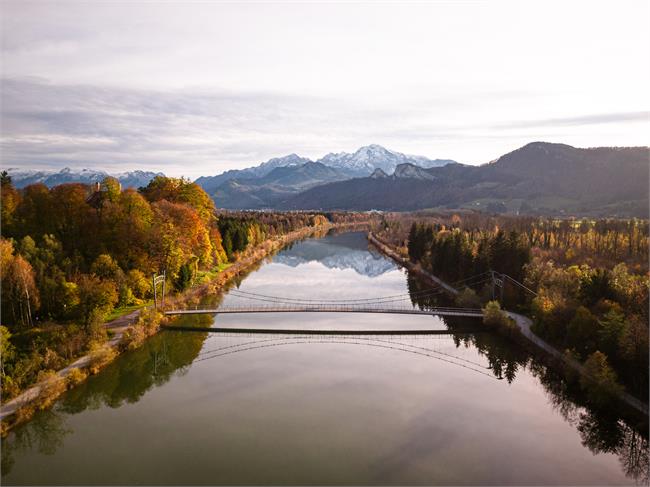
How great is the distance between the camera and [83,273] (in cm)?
3528

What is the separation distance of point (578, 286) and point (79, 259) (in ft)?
119

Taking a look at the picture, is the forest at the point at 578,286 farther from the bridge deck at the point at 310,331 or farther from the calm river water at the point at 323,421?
the bridge deck at the point at 310,331

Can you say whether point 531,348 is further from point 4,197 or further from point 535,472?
point 4,197

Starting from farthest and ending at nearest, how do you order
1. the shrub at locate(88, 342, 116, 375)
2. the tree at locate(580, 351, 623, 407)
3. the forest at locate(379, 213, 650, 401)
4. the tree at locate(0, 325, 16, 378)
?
1. the shrub at locate(88, 342, 116, 375)
2. the forest at locate(379, 213, 650, 401)
3. the tree at locate(580, 351, 623, 407)
4. the tree at locate(0, 325, 16, 378)

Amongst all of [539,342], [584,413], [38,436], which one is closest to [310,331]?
[539,342]

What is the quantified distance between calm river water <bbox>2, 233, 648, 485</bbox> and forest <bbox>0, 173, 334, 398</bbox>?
10.1 feet

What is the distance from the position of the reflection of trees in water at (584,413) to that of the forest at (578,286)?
1.46 m

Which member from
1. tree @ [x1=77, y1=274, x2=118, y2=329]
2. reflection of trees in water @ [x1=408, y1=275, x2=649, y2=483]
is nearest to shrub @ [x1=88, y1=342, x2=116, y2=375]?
tree @ [x1=77, y1=274, x2=118, y2=329]

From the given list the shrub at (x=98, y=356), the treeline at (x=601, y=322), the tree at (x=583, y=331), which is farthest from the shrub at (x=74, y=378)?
the tree at (x=583, y=331)

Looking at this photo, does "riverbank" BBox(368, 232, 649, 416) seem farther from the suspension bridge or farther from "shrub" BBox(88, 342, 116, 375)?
"shrub" BBox(88, 342, 116, 375)

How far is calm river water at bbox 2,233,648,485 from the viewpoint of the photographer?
1939 cm

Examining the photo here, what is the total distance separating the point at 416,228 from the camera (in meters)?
73.8

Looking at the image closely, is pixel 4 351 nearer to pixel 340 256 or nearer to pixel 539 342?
pixel 539 342

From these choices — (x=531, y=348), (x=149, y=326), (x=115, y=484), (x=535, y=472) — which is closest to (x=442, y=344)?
(x=531, y=348)
